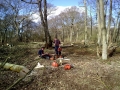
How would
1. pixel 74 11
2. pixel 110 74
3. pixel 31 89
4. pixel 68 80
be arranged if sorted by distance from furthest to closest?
pixel 74 11 < pixel 110 74 < pixel 68 80 < pixel 31 89

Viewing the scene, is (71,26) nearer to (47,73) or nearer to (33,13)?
(33,13)

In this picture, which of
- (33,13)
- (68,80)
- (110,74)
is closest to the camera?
(68,80)

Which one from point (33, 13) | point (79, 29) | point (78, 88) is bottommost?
point (78, 88)

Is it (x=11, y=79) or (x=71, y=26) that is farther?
(x=71, y=26)

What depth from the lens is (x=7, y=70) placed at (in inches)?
256

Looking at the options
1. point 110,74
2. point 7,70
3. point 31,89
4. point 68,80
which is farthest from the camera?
point 7,70

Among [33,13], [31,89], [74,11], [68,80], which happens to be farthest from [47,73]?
[74,11]

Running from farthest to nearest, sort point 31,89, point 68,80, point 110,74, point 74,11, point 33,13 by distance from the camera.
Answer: point 74,11
point 33,13
point 110,74
point 68,80
point 31,89

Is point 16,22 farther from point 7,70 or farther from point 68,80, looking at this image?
point 68,80

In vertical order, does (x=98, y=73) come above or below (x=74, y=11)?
below

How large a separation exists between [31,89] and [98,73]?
2.89 meters

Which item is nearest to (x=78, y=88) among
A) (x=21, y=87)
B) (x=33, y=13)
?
(x=21, y=87)

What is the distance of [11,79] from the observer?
17.5ft

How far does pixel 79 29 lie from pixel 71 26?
242 cm
